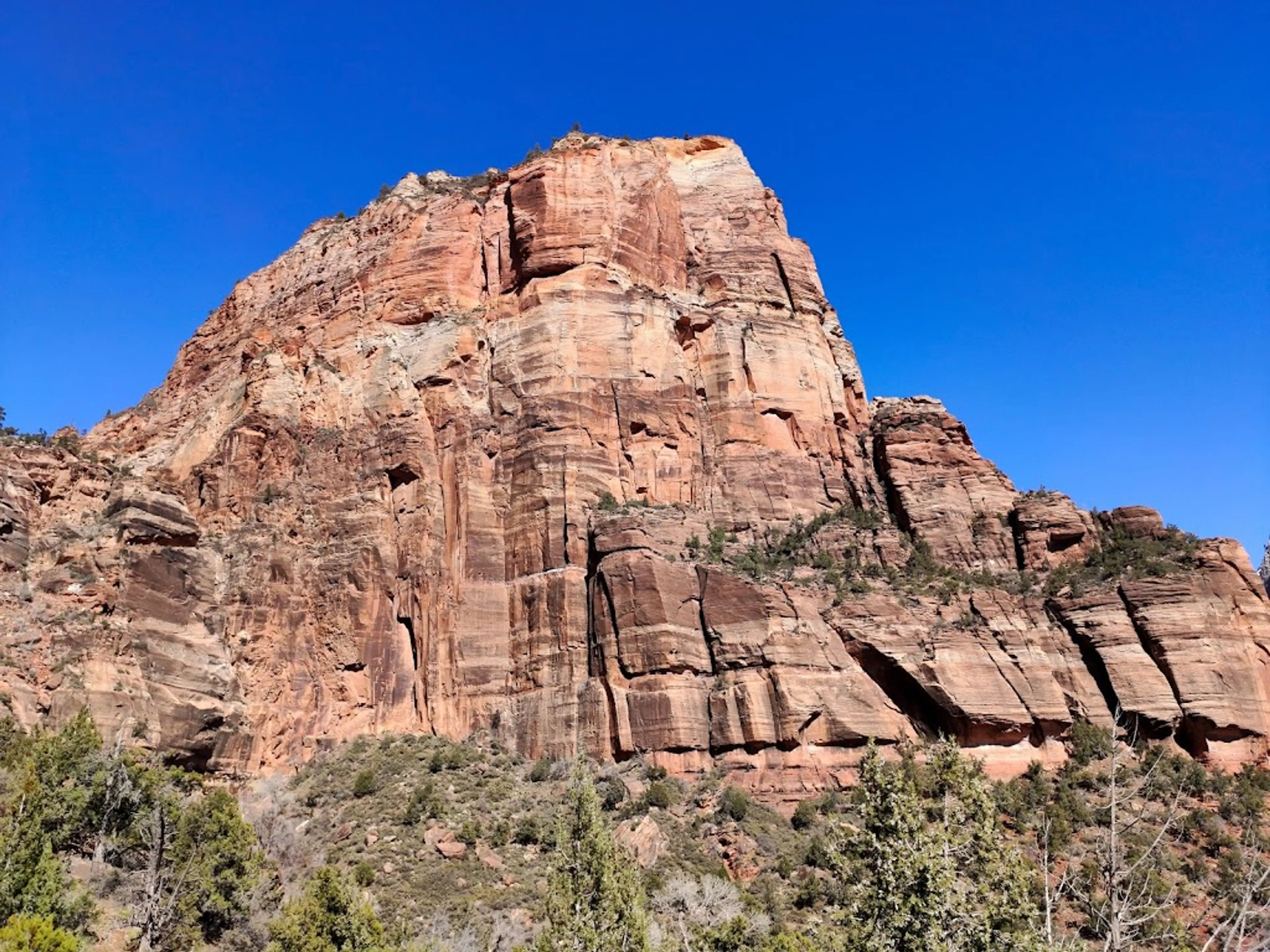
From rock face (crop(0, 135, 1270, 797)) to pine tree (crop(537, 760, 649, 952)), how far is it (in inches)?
875

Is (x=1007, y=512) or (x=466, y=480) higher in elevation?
(x=466, y=480)

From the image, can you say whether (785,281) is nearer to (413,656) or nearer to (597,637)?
(597,637)

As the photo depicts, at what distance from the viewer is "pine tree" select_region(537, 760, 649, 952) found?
1684 centimetres

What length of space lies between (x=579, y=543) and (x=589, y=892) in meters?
29.9

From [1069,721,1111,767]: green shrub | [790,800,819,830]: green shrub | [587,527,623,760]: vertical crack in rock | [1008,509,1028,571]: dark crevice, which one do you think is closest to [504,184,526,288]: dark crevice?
[587,527,623,760]: vertical crack in rock

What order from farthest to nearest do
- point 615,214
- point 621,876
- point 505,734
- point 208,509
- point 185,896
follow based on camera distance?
point 615,214 < point 208,509 < point 505,734 < point 185,896 < point 621,876

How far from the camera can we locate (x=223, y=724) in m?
40.3

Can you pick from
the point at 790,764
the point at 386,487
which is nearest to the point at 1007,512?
the point at 790,764

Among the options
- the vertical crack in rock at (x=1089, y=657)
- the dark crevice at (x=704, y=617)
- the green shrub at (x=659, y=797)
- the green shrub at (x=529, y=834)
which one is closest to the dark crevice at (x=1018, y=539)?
the vertical crack in rock at (x=1089, y=657)

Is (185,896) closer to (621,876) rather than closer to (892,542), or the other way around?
(621,876)

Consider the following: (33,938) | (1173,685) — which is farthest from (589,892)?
(1173,685)

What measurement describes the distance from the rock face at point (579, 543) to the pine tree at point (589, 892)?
2222cm

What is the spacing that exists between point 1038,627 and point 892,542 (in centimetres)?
823

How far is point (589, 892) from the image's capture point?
17.7m
